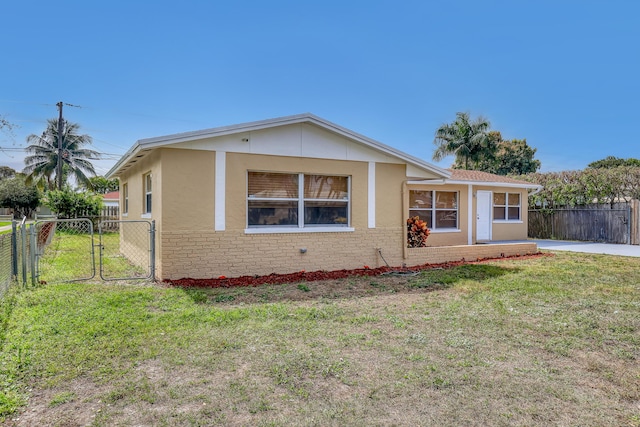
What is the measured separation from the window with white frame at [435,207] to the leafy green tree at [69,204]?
794 inches

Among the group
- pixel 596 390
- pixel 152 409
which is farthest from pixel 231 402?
pixel 596 390

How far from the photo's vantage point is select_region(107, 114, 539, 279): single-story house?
8.26 m

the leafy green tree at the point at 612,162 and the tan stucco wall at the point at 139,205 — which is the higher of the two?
the leafy green tree at the point at 612,162

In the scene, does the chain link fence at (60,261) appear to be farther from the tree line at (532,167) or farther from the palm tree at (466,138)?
the palm tree at (466,138)

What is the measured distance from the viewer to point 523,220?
18.2 meters

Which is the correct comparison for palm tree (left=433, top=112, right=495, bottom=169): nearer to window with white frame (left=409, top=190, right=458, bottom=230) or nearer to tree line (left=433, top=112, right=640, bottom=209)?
tree line (left=433, top=112, right=640, bottom=209)

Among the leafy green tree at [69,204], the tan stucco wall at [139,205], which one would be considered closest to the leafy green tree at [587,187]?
the tan stucco wall at [139,205]

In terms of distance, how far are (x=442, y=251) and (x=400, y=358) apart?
777 cm

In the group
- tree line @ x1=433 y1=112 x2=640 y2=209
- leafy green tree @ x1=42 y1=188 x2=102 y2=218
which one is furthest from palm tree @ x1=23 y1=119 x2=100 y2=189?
tree line @ x1=433 y1=112 x2=640 y2=209

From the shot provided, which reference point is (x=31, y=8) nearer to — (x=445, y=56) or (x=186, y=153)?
(x=186, y=153)

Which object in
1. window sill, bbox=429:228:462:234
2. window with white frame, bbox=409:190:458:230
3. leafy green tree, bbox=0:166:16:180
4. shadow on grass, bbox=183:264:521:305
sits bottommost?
shadow on grass, bbox=183:264:521:305

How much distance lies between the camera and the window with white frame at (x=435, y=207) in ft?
49.5

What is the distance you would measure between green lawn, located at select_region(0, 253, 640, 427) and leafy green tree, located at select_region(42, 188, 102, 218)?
1935cm

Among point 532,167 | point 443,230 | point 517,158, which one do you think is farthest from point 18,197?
point 532,167
